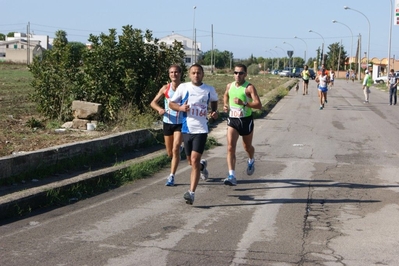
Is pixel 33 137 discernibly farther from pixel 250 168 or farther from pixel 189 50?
pixel 189 50

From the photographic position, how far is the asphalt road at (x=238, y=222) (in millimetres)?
5891

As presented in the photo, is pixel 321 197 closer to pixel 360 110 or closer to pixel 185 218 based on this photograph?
pixel 185 218

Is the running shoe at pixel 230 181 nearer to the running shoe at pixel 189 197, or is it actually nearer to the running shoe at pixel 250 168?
the running shoe at pixel 250 168

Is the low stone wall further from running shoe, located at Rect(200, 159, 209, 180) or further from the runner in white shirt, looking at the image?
the runner in white shirt

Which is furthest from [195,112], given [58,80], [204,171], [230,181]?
[58,80]

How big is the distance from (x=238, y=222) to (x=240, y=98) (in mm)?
2485

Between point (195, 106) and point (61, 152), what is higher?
point (195, 106)

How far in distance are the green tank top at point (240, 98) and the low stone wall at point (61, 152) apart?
2.78 meters

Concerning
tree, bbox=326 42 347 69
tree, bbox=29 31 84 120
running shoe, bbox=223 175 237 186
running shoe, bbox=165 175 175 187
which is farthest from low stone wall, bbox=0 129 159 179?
tree, bbox=326 42 347 69

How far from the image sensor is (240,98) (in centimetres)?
916

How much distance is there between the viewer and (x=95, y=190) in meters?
9.03

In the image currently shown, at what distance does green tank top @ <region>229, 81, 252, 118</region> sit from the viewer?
9156mm

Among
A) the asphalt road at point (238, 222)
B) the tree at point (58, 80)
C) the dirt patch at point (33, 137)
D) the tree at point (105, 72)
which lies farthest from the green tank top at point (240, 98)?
the tree at point (58, 80)

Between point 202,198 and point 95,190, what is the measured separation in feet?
5.38
